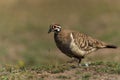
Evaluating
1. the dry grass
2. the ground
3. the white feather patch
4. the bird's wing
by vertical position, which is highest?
the dry grass

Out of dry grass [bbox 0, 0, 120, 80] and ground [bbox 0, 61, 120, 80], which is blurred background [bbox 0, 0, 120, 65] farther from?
ground [bbox 0, 61, 120, 80]

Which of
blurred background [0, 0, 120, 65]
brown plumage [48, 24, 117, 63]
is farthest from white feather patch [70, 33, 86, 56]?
blurred background [0, 0, 120, 65]

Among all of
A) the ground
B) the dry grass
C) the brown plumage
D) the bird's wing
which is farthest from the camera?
the dry grass

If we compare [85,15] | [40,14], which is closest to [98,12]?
[85,15]

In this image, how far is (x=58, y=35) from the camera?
503 inches

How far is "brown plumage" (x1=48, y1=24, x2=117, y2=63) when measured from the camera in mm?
12500

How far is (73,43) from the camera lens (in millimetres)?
12578

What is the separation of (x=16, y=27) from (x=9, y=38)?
1.36 m

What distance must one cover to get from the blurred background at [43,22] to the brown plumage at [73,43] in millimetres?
5763

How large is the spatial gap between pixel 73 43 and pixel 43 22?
10.9 meters

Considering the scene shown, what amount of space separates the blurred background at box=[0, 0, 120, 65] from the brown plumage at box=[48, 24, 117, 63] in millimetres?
5763

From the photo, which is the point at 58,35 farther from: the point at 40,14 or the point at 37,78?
the point at 40,14

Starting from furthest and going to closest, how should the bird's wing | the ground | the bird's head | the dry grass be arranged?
1. the dry grass
2. the bird's head
3. the bird's wing
4. the ground

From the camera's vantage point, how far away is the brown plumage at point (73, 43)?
41.0 feet
